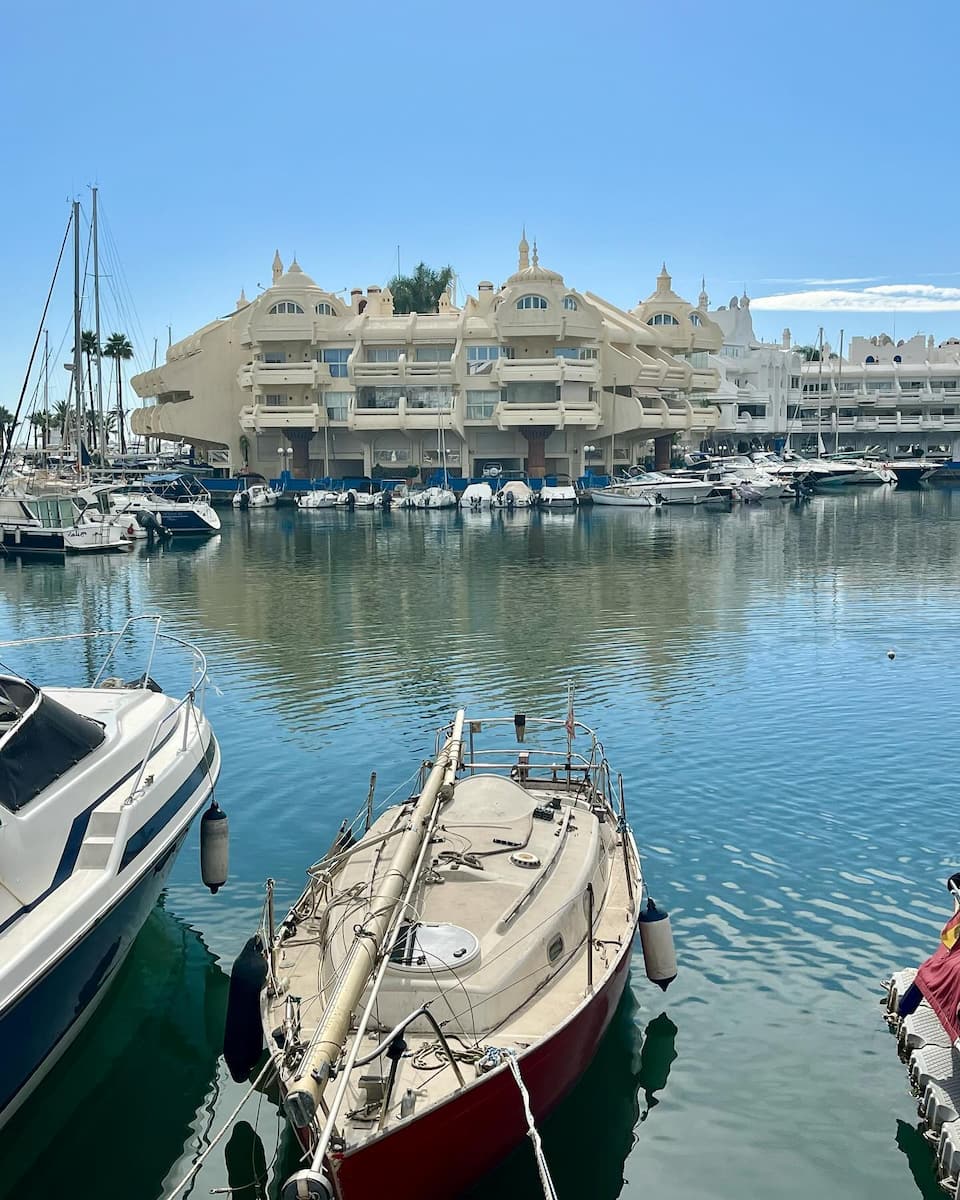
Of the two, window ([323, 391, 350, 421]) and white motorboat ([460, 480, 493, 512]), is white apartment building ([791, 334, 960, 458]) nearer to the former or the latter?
white motorboat ([460, 480, 493, 512])

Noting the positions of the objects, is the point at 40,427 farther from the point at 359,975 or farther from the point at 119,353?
the point at 359,975

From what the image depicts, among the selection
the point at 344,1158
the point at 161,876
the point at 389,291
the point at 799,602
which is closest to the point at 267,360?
the point at 389,291

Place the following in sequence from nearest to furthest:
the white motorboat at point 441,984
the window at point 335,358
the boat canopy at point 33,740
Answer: the white motorboat at point 441,984 → the boat canopy at point 33,740 → the window at point 335,358

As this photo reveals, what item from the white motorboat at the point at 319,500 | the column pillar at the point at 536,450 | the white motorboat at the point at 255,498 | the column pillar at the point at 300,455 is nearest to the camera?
the white motorboat at the point at 319,500

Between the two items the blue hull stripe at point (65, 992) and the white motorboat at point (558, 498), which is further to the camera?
the white motorboat at point (558, 498)

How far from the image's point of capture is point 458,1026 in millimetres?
10258

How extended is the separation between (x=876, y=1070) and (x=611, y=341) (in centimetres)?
9921

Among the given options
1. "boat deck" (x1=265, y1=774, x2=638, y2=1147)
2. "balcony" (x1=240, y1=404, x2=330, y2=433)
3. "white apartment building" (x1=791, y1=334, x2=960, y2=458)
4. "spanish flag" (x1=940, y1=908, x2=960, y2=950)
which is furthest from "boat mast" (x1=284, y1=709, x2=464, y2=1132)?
"white apartment building" (x1=791, y1=334, x2=960, y2=458)

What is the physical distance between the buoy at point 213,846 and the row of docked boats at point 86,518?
5182 cm

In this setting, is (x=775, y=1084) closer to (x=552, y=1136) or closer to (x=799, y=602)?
(x=552, y=1136)

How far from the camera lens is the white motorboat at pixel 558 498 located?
9694cm

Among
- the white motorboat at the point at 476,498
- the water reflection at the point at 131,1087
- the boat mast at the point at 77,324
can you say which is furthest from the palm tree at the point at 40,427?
the water reflection at the point at 131,1087

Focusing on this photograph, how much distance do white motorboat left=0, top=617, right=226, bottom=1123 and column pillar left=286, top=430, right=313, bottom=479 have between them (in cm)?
9323

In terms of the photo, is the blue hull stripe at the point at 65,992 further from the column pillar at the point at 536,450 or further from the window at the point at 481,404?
the column pillar at the point at 536,450
